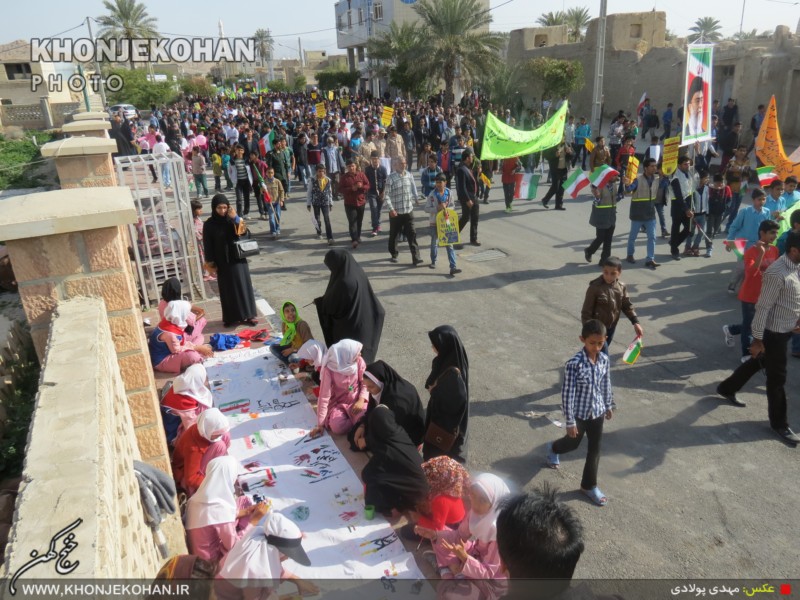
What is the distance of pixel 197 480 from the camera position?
166 inches

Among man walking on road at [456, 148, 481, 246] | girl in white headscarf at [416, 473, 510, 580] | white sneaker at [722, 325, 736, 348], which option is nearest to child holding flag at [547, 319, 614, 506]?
girl in white headscarf at [416, 473, 510, 580]

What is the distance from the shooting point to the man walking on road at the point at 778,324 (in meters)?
5.02

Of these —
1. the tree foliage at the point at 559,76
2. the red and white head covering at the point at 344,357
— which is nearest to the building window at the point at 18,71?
the tree foliage at the point at 559,76

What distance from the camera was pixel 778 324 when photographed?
506 cm

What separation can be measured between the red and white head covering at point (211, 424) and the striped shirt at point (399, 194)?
6400mm

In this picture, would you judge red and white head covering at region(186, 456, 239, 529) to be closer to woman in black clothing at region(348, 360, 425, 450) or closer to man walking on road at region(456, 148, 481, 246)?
woman in black clothing at region(348, 360, 425, 450)

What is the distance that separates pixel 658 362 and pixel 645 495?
240 cm

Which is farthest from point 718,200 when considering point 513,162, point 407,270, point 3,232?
point 3,232

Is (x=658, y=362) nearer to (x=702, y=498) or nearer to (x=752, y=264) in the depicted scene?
(x=752, y=264)

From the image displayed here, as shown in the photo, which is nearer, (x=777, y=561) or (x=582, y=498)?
(x=777, y=561)

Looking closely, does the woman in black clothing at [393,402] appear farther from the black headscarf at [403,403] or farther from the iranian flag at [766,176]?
the iranian flag at [766,176]

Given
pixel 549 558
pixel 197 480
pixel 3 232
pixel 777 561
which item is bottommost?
pixel 777 561

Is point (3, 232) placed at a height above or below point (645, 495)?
above

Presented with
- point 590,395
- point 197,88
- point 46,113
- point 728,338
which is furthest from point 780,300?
point 197,88
